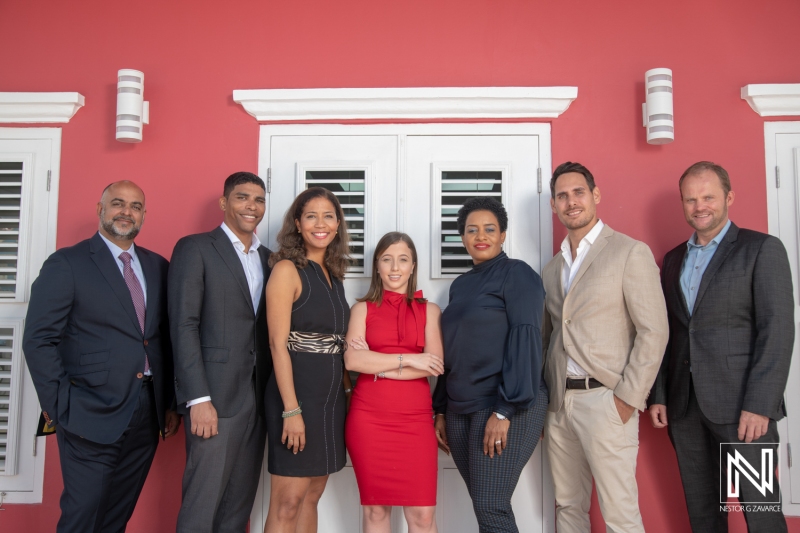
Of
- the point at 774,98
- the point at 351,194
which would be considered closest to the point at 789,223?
the point at 774,98

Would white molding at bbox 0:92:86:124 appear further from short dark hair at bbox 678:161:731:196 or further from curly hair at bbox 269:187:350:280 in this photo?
short dark hair at bbox 678:161:731:196

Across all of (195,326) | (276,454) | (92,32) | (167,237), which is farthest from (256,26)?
(276,454)

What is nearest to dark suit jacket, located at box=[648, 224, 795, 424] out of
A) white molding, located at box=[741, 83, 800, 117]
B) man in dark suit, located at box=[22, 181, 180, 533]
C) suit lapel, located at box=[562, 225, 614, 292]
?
suit lapel, located at box=[562, 225, 614, 292]

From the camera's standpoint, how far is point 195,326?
2.76 m

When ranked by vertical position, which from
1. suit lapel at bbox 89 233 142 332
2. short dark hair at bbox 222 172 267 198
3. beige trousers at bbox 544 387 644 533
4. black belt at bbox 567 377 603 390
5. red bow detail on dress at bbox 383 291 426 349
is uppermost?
short dark hair at bbox 222 172 267 198

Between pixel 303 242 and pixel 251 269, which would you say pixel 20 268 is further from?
pixel 303 242

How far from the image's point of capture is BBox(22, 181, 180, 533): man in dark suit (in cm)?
273

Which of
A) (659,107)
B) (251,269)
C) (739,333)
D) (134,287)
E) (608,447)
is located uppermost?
(659,107)

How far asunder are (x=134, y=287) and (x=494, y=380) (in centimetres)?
183

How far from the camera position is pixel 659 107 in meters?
3.37

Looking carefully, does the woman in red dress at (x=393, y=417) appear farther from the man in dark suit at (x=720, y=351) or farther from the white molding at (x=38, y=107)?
the white molding at (x=38, y=107)

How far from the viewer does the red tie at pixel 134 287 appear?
2.91m

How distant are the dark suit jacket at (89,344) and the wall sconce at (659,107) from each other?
2879 mm

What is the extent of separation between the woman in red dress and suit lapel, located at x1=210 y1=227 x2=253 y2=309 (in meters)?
0.55
